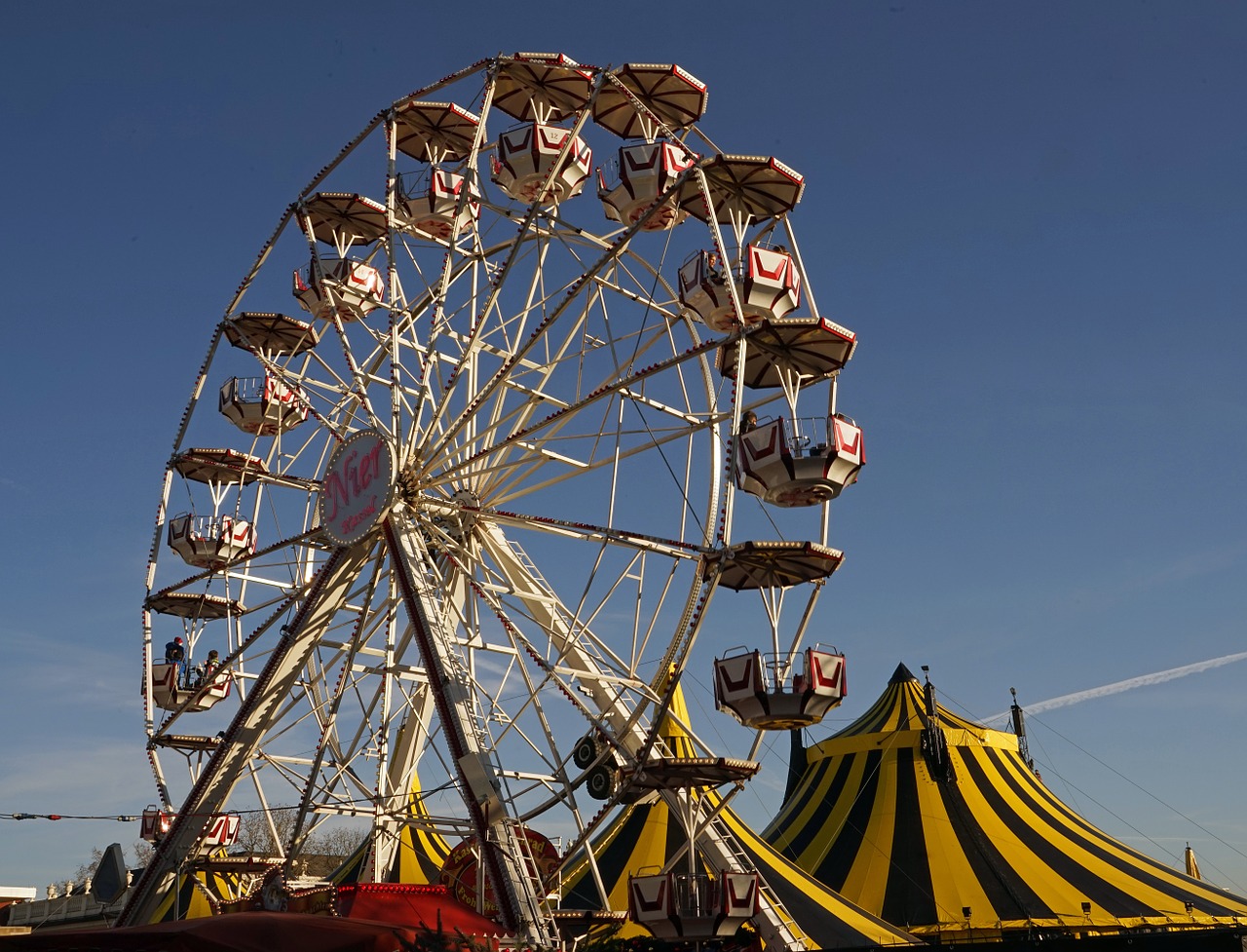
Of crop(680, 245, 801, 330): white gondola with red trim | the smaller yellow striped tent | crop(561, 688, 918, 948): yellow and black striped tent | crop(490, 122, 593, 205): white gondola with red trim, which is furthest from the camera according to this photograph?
the smaller yellow striped tent

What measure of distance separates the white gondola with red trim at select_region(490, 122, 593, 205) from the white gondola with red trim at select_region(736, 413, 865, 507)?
6.74 meters

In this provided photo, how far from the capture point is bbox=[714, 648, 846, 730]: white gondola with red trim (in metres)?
17.2

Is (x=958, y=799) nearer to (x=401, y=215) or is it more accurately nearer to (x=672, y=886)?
(x=672, y=886)

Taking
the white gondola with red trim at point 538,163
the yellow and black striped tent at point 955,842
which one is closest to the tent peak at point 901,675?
the yellow and black striped tent at point 955,842

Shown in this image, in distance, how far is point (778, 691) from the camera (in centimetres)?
1722

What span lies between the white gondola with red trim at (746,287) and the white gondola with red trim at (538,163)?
3408mm

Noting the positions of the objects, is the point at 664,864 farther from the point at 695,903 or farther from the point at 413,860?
the point at 413,860

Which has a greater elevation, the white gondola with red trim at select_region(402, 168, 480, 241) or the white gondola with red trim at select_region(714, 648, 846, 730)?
the white gondola with red trim at select_region(402, 168, 480, 241)

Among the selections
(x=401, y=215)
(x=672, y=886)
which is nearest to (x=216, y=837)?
(x=672, y=886)

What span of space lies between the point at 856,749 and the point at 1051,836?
15.1 feet

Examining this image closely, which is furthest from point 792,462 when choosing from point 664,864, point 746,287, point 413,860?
point 413,860

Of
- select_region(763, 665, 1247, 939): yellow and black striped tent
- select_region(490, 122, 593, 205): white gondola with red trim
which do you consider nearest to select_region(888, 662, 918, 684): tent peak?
select_region(763, 665, 1247, 939): yellow and black striped tent

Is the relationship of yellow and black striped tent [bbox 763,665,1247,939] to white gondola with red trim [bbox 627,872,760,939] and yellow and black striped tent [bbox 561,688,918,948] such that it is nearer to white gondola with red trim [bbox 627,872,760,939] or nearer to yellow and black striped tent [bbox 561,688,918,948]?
yellow and black striped tent [bbox 561,688,918,948]

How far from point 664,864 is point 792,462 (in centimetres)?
936
